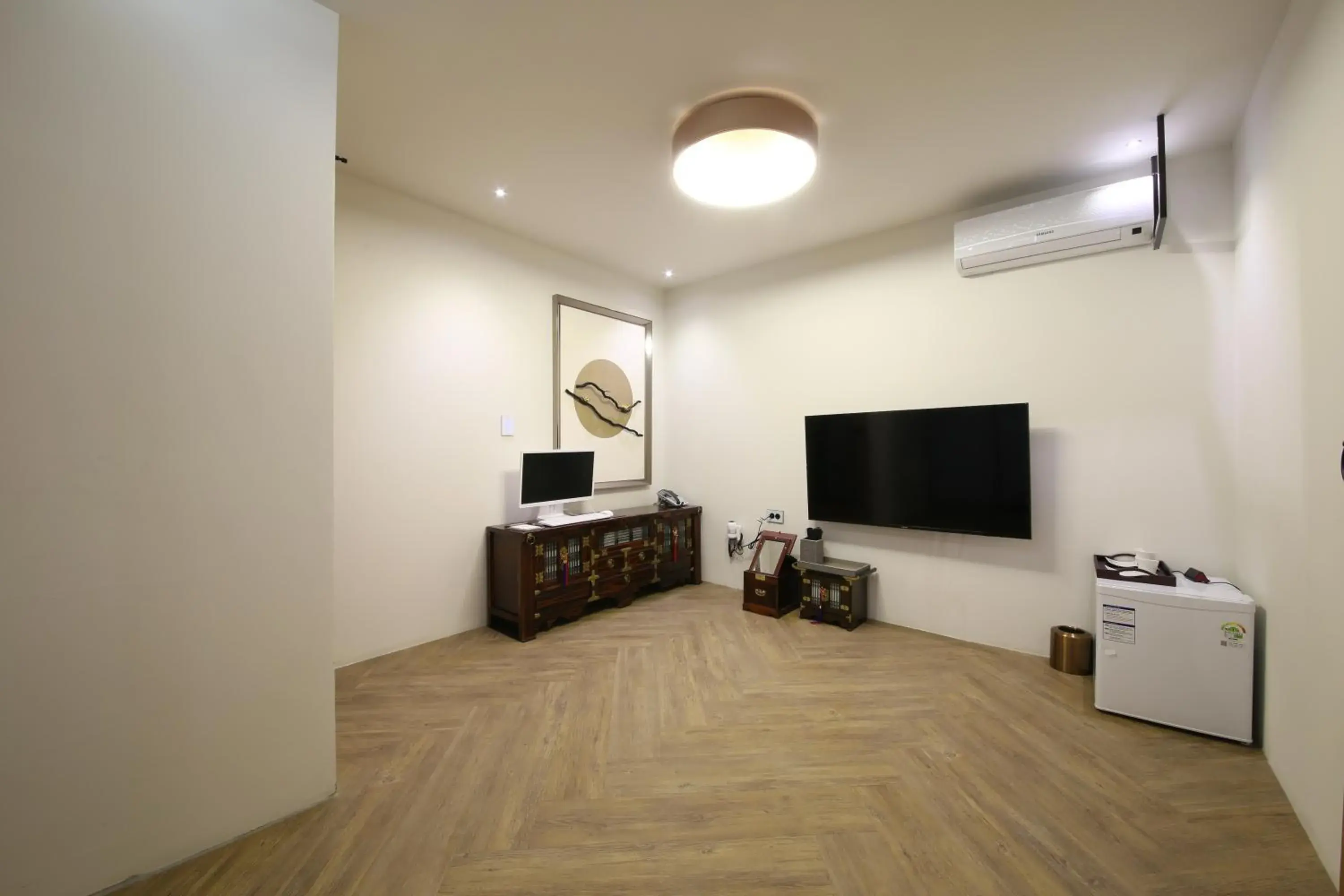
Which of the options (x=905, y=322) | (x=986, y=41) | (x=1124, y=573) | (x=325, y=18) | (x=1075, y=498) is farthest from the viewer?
(x=905, y=322)

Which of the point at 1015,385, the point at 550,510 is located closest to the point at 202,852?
the point at 550,510

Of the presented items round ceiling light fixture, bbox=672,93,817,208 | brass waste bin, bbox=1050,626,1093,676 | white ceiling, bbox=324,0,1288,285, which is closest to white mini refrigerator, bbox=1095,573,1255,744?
brass waste bin, bbox=1050,626,1093,676

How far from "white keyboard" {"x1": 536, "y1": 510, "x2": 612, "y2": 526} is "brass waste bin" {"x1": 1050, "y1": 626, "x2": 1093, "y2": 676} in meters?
2.89

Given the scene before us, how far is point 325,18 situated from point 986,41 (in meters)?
2.43

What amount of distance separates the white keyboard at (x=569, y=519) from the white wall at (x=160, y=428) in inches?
69.9

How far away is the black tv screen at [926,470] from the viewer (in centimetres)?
301

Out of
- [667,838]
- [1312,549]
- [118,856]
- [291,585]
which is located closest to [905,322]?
[1312,549]

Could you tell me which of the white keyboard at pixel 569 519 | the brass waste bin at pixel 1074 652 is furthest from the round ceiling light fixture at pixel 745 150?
the brass waste bin at pixel 1074 652

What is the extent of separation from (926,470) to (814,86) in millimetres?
2313

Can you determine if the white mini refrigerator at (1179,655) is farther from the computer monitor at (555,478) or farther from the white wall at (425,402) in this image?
the white wall at (425,402)

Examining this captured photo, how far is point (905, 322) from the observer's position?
3.51 metres

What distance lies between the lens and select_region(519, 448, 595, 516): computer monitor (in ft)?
11.5

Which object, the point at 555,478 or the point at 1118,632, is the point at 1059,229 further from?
the point at 555,478

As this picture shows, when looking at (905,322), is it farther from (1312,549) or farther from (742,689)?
(742,689)
